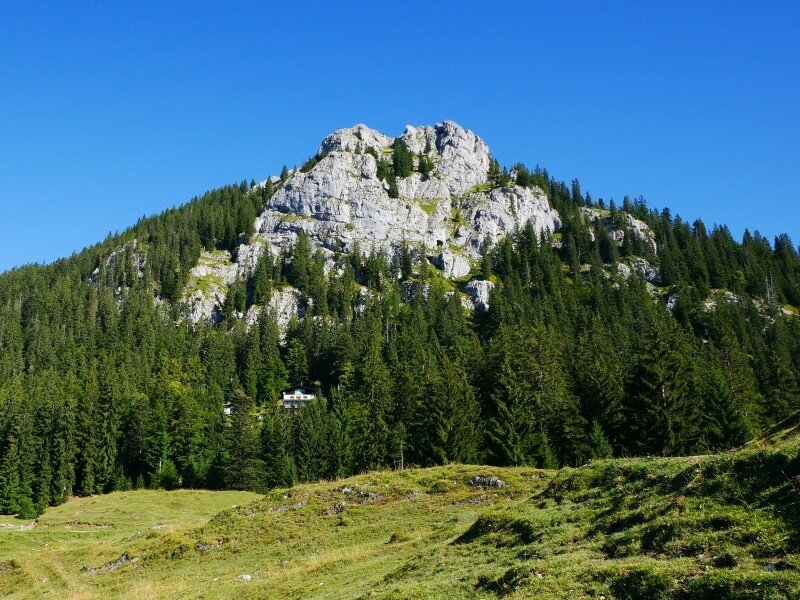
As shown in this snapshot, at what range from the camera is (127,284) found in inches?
7830

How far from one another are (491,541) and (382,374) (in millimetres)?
79092

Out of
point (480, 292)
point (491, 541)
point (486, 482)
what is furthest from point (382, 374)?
point (480, 292)

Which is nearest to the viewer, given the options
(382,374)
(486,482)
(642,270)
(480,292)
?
(486,482)

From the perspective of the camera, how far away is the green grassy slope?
13.9 metres

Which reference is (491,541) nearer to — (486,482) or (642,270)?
(486,482)

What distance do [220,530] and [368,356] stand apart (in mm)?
86108

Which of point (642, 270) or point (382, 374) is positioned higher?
point (642, 270)

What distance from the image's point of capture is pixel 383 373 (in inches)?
4021

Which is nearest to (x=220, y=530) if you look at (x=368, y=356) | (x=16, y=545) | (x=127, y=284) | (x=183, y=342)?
(x=16, y=545)

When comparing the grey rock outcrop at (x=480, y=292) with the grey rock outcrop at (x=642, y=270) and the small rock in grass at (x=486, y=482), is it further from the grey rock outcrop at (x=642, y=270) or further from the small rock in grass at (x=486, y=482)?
the small rock in grass at (x=486, y=482)

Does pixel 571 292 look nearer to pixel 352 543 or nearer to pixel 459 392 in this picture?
pixel 459 392

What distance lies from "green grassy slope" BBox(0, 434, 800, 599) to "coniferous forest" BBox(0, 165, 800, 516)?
897 inches

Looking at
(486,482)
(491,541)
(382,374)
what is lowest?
(491,541)

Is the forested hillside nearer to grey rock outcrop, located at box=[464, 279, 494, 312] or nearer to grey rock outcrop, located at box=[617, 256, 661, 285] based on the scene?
grey rock outcrop, located at box=[617, 256, 661, 285]
